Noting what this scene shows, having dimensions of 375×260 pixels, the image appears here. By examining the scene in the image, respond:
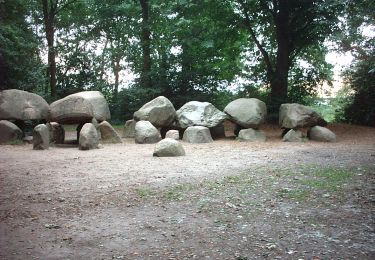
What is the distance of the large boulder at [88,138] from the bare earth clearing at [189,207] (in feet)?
4.98

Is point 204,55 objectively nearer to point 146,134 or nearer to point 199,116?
point 199,116

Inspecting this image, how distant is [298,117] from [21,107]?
28.9 ft

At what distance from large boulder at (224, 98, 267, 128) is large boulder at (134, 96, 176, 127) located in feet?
6.63

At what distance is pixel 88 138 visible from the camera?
10.0m

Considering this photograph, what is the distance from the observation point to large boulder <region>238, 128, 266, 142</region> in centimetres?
1186

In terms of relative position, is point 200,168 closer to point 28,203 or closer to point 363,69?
point 28,203

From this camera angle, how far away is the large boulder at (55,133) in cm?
1106

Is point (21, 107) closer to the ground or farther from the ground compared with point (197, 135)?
farther from the ground

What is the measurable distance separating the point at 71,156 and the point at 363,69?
12.5 metres

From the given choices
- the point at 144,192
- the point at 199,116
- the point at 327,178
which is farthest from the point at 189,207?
the point at 199,116

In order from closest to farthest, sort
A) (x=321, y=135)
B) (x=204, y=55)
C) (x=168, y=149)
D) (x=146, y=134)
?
(x=168, y=149) → (x=146, y=134) → (x=321, y=135) → (x=204, y=55)

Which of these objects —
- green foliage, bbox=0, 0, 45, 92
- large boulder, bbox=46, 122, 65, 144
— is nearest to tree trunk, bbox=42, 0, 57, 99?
green foliage, bbox=0, 0, 45, 92

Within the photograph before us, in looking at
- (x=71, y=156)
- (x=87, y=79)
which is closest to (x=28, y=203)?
(x=71, y=156)

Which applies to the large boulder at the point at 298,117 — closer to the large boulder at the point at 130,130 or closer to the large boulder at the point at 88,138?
the large boulder at the point at 130,130
